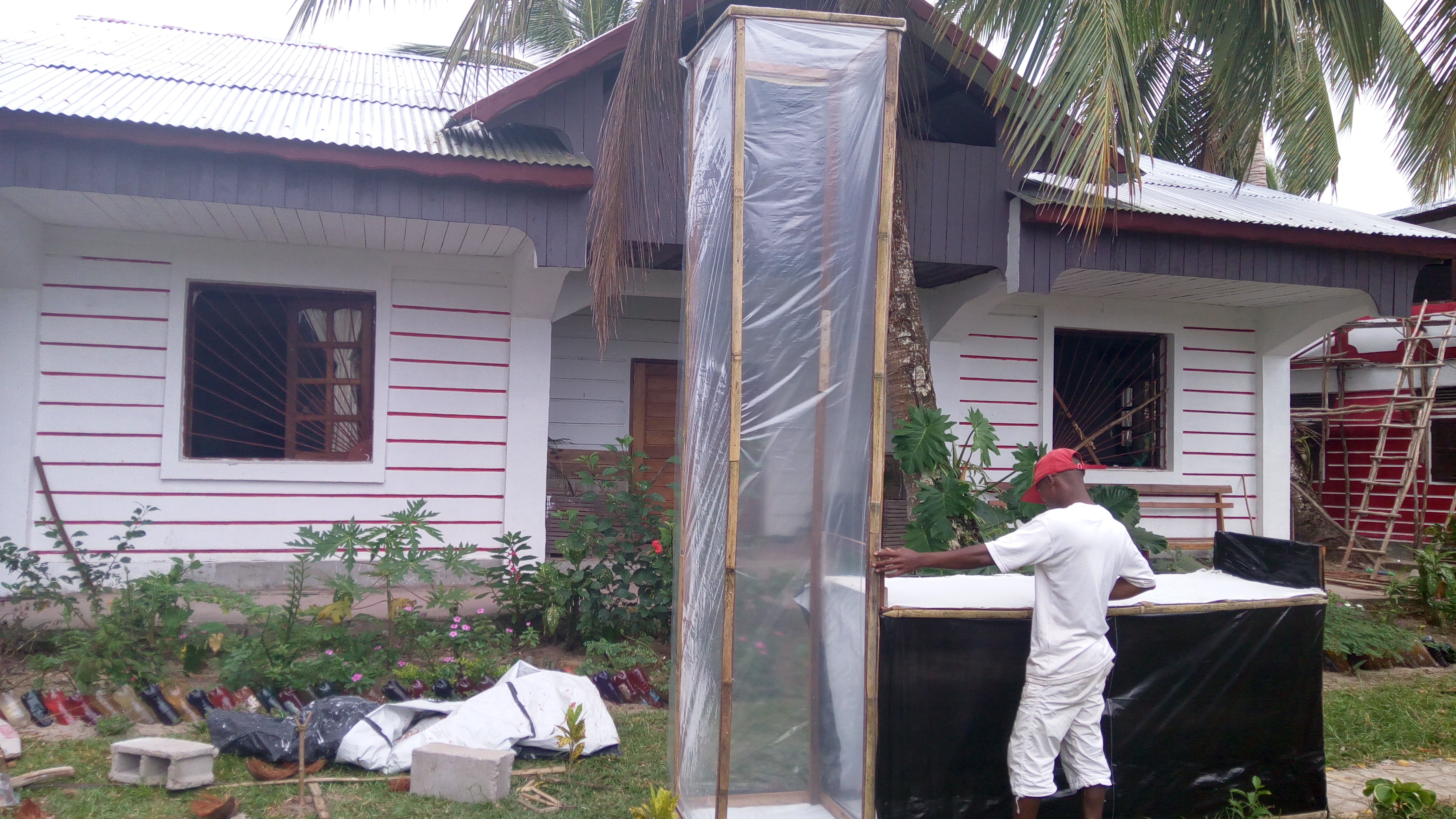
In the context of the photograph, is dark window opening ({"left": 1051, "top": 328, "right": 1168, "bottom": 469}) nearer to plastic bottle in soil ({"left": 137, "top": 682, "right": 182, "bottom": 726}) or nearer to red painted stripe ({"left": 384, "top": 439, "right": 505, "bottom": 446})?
red painted stripe ({"left": 384, "top": 439, "right": 505, "bottom": 446})

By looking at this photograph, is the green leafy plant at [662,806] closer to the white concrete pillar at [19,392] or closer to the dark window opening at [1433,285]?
the white concrete pillar at [19,392]

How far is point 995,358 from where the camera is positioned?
1017 cm

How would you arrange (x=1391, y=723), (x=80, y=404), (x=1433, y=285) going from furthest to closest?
(x=1433, y=285)
(x=80, y=404)
(x=1391, y=723)

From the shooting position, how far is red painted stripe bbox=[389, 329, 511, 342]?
8406 millimetres

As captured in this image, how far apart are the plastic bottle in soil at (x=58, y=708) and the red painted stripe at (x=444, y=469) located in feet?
10.6

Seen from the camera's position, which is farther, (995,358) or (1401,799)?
(995,358)

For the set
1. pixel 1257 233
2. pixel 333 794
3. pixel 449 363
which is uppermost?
pixel 1257 233

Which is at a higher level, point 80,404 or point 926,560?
point 80,404

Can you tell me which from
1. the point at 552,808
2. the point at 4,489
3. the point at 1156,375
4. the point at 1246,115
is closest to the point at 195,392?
the point at 4,489

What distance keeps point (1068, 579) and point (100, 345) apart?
754cm

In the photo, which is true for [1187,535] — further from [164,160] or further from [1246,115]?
[164,160]

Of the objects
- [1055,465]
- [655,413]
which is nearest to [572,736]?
[1055,465]

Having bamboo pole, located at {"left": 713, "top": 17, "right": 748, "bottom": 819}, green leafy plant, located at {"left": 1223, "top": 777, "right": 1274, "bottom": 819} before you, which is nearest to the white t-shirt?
bamboo pole, located at {"left": 713, "top": 17, "right": 748, "bottom": 819}

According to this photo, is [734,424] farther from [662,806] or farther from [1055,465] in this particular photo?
[662,806]
